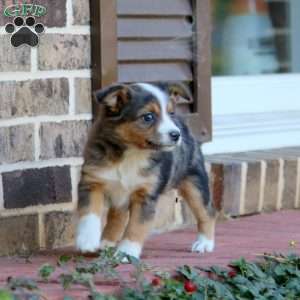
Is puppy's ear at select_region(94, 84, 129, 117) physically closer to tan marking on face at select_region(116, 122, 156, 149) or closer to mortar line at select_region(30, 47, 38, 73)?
tan marking on face at select_region(116, 122, 156, 149)

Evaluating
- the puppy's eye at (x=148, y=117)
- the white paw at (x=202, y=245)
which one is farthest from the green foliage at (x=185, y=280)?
the puppy's eye at (x=148, y=117)

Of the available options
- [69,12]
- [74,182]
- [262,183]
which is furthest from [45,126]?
[262,183]

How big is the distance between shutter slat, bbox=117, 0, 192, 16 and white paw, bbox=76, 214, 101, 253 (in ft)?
4.27

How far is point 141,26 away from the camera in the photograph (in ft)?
19.7

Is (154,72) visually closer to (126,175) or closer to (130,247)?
(126,175)

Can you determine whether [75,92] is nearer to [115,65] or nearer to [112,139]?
[115,65]

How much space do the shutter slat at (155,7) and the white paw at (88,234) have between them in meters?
1.30

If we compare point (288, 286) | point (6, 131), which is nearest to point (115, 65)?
point (6, 131)

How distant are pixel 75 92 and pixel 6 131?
0.47 metres

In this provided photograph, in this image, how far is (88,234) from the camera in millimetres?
4961

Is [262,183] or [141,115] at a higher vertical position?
[141,115]

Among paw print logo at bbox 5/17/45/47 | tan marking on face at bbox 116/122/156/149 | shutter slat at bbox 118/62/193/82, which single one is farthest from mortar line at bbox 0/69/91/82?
tan marking on face at bbox 116/122/156/149

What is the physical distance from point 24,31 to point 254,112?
7.53 feet

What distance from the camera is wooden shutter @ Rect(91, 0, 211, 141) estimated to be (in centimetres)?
571
